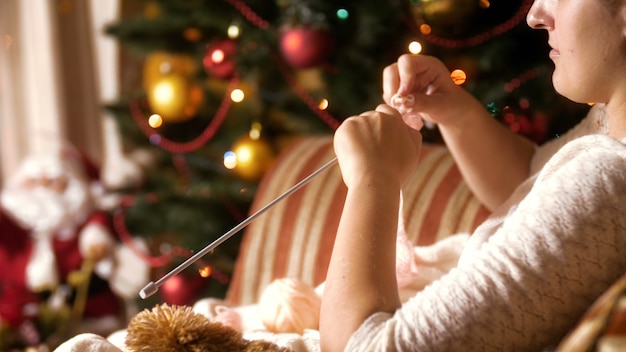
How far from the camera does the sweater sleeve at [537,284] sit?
72 cm

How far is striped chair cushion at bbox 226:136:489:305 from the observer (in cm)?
132

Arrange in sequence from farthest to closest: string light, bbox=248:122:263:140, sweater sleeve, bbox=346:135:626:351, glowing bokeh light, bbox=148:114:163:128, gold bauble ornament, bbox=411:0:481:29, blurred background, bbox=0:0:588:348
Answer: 1. glowing bokeh light, bbox=148:114:163:128
2. string light, bbox=248:122:263:140
3. blurred background, bbox=0:0:588:348
4. gold bauble ornament, bbox=411:0:481:29
5. sweater sleeve, bbox=346:135:626:351

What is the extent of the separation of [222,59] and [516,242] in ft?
4.80

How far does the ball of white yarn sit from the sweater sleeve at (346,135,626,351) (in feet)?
0.79

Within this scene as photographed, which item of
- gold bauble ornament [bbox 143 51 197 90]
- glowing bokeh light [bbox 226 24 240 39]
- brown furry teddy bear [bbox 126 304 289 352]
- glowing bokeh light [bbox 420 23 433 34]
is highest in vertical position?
glowing bokeh light [bbox 226 24 240 39]

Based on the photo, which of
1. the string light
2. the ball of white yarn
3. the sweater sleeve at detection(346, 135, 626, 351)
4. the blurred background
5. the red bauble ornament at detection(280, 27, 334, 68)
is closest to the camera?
the sweater sleeve at detection(346, 135, 626, 351)

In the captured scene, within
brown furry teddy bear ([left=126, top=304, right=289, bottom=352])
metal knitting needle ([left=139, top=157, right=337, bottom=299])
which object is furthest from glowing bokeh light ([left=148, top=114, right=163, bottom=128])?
brown furry teddy bear ([left=126, top=304, right=289, bottom=352])

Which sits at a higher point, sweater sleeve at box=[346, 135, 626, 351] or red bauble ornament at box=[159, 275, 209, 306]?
sweater sleeve at box=[346, 135, 626, 351]

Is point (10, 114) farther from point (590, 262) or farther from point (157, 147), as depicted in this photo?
point (590, 262)

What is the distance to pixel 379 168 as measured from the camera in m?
0.84

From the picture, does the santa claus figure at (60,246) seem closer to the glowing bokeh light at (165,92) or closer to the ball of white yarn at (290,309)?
the glowing bokeh light at (165,92)

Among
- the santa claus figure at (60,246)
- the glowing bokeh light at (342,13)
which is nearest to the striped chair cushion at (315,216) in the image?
the glowing bokeh light at (342,13)

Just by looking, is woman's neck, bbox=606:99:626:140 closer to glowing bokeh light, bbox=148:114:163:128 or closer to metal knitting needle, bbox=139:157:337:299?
metal knitting needle, bbox=139:157:337:299

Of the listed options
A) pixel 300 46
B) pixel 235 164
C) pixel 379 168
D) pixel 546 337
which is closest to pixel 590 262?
pixel 546 337
